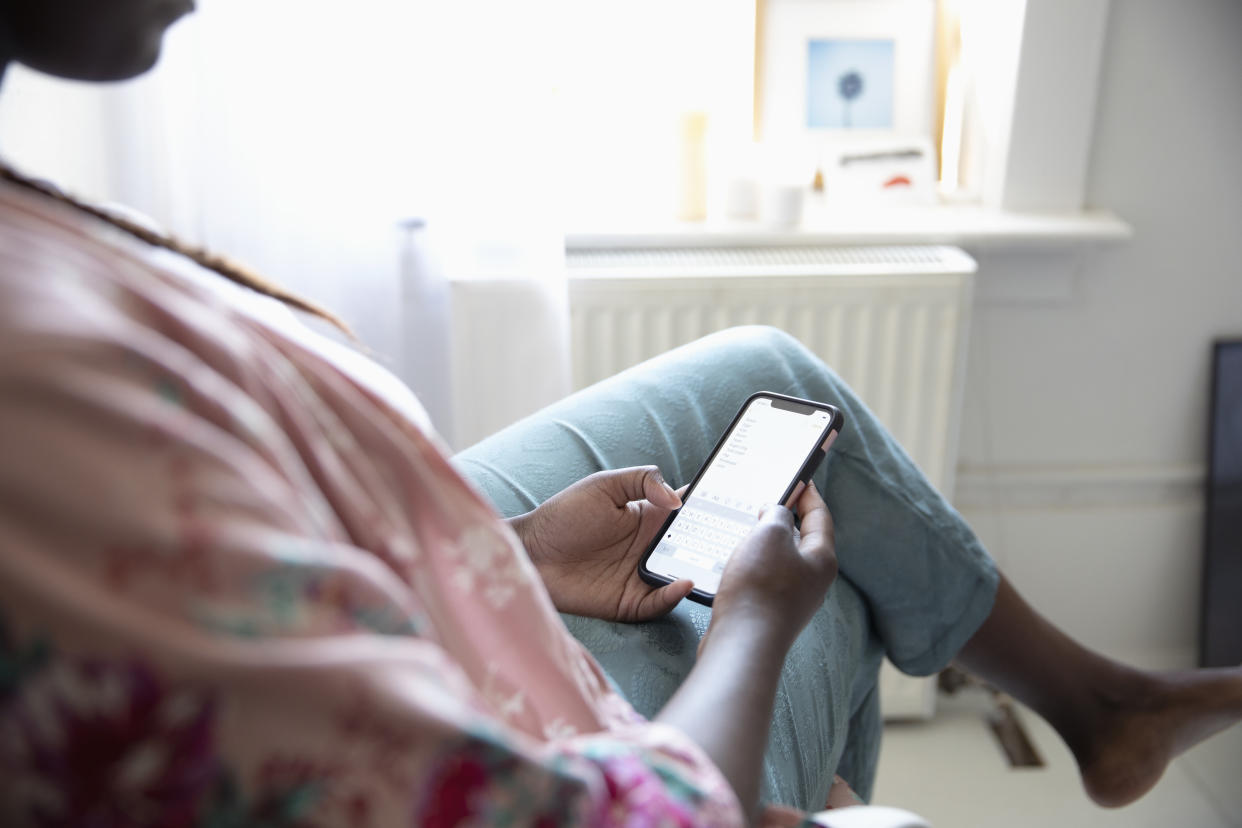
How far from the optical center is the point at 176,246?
0.49 meters

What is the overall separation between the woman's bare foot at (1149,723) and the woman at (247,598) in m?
0.61

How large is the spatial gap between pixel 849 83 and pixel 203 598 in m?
1.39

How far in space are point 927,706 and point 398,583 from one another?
1291 millimetres

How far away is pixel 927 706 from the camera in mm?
1496

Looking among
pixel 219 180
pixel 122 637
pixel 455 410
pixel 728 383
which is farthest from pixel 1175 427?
pixel 122 637

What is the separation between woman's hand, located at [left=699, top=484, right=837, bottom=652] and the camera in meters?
0.58

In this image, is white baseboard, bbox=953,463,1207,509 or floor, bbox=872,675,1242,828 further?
white baseboard, bbox=953,463,1207,509

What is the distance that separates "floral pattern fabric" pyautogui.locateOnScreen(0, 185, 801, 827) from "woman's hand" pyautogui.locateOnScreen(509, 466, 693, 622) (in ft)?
1.14

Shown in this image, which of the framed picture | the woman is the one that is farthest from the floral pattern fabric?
the framed picture

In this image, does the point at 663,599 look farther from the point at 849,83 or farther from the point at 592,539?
the point at 849,83

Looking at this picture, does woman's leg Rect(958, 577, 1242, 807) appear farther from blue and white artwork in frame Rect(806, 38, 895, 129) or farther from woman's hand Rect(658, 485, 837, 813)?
blue and white artwork in frame Rect(806, 38, 895, 129)

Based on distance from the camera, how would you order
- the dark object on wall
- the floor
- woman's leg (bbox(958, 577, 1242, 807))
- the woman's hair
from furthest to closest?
the dark object on wall
the floor
woman's leg (bbox(958, 577, 1242, 807))
the woman's hair

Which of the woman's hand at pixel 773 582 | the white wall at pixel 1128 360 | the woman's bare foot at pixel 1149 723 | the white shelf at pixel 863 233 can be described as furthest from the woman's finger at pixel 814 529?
the white wall at pixel 1128 360

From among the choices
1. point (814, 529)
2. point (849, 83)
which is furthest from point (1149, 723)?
point (849, 83)
